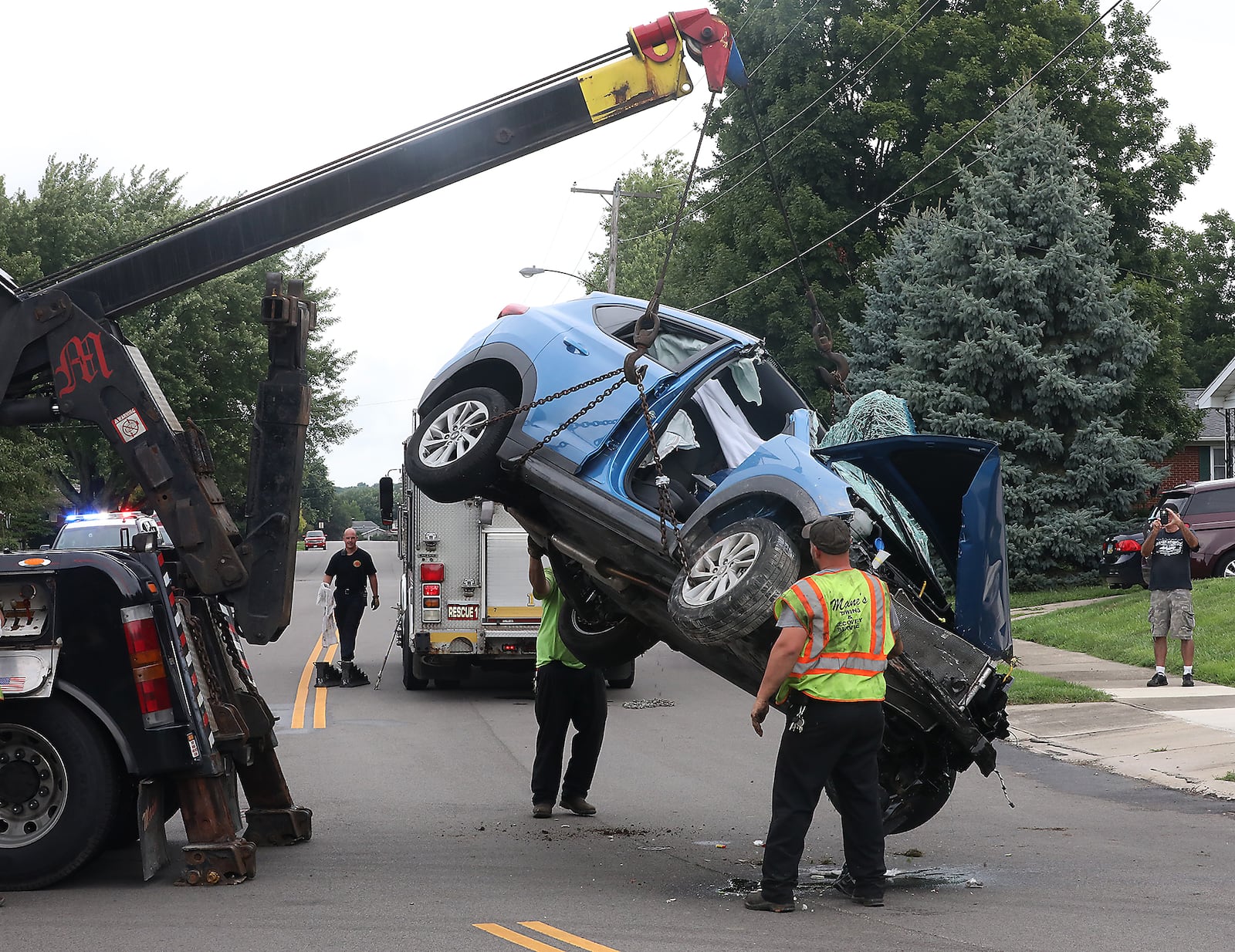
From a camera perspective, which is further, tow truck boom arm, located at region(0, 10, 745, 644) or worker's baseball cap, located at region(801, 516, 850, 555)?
tow truck boom arm, located at region(0, 10, 745, 644)

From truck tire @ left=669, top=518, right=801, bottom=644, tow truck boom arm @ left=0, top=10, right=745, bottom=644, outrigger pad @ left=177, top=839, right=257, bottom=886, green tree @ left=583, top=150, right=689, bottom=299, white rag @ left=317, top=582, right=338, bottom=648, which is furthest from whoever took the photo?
green tree @ left=583, top=150, right=689, bottom=299

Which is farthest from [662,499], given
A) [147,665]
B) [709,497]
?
[147,665]

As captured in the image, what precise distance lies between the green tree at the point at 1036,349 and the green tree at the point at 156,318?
16.4 m

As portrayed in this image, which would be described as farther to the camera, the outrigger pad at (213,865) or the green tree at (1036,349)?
the green tree at (1036,349)

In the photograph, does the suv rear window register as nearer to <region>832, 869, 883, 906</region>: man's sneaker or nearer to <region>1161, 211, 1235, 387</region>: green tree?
<region>832, 869, 883, 906</region>: man's sneaker

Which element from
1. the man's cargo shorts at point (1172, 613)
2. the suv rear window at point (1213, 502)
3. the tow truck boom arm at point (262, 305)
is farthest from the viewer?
the suv rear window at point (1213, 502)

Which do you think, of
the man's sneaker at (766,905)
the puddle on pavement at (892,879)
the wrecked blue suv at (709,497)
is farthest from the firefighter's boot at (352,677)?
the man's sneaker at (766,905)

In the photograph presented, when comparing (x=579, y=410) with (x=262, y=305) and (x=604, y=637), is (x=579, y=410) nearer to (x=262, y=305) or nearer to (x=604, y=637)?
(x=604, y=637)

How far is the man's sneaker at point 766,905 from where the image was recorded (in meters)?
6.65

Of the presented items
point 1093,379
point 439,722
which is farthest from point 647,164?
point 439,722

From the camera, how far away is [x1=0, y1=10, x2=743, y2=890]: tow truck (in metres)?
7.14

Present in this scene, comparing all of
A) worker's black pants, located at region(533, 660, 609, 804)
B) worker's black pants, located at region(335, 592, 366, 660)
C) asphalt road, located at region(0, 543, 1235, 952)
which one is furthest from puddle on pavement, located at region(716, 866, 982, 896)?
worker's black pants, located at region(335, 592, 366, 660)

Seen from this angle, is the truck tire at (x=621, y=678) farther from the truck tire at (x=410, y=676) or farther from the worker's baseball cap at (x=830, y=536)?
the worker's baseball cap at (x=830, y=536)

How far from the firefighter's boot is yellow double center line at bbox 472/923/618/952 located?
11.2 metres
